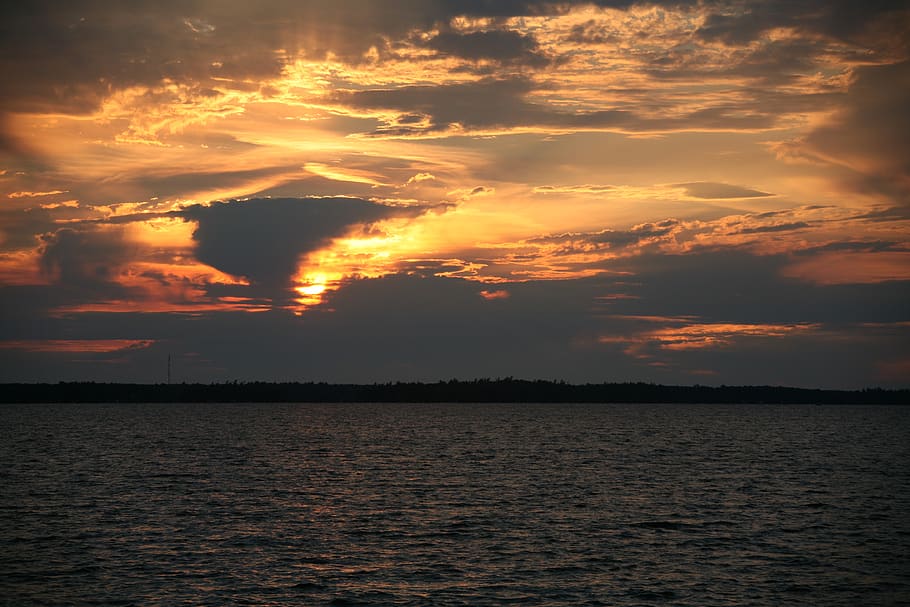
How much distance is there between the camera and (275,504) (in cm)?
6247

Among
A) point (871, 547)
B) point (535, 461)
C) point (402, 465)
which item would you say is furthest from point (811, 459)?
point (871, 547)

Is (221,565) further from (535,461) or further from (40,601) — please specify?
(535,461)

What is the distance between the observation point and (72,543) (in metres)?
46.2

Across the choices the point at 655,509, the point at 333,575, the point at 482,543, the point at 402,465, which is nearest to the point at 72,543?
the point at 333,575

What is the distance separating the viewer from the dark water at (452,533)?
121 feet

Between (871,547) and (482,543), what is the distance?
2130cm

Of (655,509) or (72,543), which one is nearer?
(72,543)

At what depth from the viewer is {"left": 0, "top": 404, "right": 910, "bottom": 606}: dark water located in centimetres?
3688

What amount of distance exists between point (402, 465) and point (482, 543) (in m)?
48.2

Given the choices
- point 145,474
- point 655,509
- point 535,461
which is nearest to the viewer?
point 655,509

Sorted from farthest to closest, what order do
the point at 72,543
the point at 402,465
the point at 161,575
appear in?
the point at 402,465, the point at 72,543, the point at 161,575

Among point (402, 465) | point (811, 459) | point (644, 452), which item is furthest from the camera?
point (644, 452)

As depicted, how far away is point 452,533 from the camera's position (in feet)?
163

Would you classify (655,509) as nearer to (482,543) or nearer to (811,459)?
(482,543)
